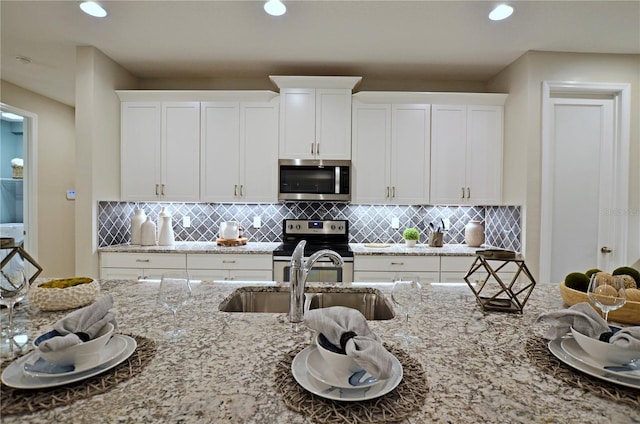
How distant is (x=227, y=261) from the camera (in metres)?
2.86

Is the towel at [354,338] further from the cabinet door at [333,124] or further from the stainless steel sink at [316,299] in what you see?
the cabinet door at [333,124]

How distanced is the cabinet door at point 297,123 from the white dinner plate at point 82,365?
7.83 ft

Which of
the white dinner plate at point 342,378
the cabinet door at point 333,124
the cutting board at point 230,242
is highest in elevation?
the cabinet door at point 333,124

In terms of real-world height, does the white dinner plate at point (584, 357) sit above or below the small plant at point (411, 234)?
below

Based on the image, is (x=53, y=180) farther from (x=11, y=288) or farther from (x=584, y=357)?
(x=584, y=357)

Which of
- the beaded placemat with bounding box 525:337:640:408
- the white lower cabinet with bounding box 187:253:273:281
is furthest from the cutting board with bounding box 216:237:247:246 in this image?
the beaded placemat with bounding box 525:337:640:408

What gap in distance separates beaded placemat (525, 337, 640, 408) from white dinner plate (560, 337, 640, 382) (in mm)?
28

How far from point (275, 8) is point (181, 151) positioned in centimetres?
167

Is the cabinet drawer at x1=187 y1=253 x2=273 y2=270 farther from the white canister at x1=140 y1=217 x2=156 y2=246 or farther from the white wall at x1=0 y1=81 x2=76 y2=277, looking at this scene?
the white wall at x1=0 y1=81 x2=76 y2=277

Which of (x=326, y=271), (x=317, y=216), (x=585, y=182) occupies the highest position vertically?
(x=585, y=182)

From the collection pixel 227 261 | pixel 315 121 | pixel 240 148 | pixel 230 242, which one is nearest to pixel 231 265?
pixel 227 261

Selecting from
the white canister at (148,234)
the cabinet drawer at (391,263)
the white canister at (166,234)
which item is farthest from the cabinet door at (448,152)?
the white canister at (148,234)

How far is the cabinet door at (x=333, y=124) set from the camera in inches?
119

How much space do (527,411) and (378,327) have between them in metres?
0.48
